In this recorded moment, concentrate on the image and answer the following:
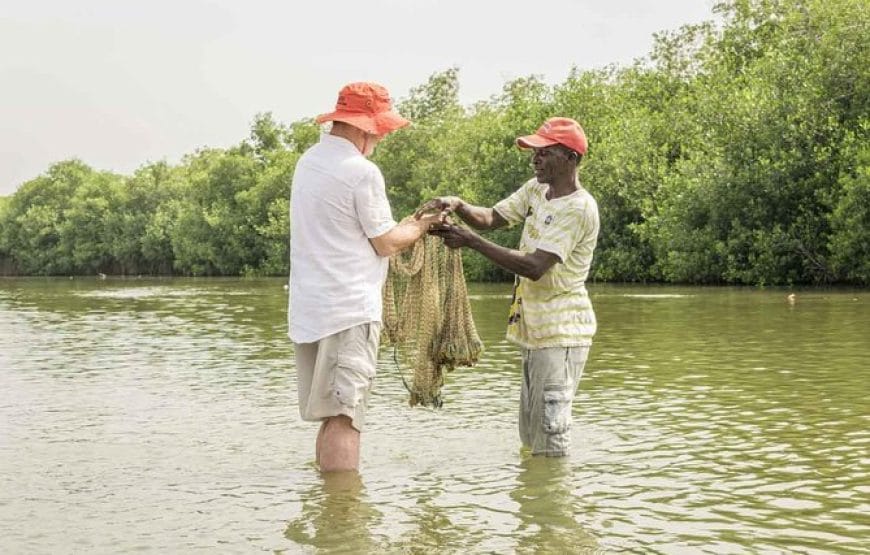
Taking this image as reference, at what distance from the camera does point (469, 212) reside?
833 centimetres

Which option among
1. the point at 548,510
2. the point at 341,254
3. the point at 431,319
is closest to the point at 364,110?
the point at 341,254

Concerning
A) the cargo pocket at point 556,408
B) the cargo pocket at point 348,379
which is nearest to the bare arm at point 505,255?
the cargo pocket at point 556,408

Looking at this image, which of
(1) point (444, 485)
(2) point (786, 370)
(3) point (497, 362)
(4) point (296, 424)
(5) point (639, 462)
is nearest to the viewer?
(1) point (444, 485)

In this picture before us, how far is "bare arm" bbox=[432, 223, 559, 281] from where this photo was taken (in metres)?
7.62

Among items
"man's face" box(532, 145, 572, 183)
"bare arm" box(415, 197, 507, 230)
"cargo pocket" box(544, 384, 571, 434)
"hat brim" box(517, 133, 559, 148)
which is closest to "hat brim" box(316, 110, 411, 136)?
"bare arm" box(415, 197, 507, 230)

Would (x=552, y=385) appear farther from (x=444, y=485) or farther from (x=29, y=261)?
(x=29, y=261)

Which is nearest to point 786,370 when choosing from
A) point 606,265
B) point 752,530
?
point 752,530

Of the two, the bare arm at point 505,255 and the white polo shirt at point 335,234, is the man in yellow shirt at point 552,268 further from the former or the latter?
the white polo shirt at point 335,234

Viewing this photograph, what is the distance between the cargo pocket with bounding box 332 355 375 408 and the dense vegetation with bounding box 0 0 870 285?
34120mm

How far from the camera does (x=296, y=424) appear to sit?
1062 centimetres

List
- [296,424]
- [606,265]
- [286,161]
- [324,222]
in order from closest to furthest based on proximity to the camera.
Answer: [324,222], [296,424], [606,265], [286,161]

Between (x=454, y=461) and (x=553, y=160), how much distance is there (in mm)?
2302

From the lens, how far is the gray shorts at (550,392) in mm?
8023

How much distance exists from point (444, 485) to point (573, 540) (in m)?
1.62
